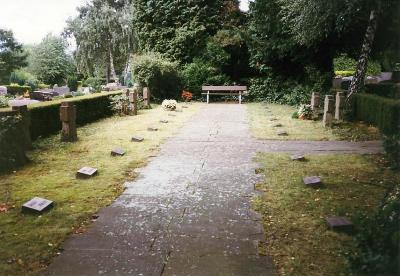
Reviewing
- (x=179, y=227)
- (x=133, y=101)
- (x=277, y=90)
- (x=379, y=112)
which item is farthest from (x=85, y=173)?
(x=277, y=90)

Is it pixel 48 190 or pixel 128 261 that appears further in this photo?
pixel 48 190

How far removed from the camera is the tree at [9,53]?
140 feet

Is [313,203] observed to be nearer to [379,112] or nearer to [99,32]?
[379,112]

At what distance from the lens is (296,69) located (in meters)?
20.5

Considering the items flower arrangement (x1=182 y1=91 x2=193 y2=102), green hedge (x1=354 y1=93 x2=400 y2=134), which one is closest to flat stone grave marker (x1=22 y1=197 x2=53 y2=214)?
green hedge (x1=354 y1=93 x2=400 y2=134)

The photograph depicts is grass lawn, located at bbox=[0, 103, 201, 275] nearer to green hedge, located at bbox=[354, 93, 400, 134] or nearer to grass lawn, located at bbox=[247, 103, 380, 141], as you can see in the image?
grass lawn, located at bbox=[247, 103, 380, 141]

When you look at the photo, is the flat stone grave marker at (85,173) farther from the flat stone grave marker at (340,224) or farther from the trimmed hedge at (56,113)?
the flat stone grave marker at (340,224)

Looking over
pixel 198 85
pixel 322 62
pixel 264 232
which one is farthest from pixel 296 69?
pixel 264 232

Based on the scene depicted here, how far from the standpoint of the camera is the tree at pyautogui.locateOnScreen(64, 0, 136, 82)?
32.0m

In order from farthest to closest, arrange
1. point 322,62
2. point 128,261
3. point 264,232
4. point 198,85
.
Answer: point 198,85, point 322,62, point 264,232, point 128,261

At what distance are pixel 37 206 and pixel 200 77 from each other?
17519 mm

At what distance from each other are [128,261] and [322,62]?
18159 millimetres

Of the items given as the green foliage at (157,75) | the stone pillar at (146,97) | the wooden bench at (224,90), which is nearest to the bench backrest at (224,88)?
the wooden bench at (224,90)

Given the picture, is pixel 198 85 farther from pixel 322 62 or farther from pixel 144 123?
pixel 144 123
